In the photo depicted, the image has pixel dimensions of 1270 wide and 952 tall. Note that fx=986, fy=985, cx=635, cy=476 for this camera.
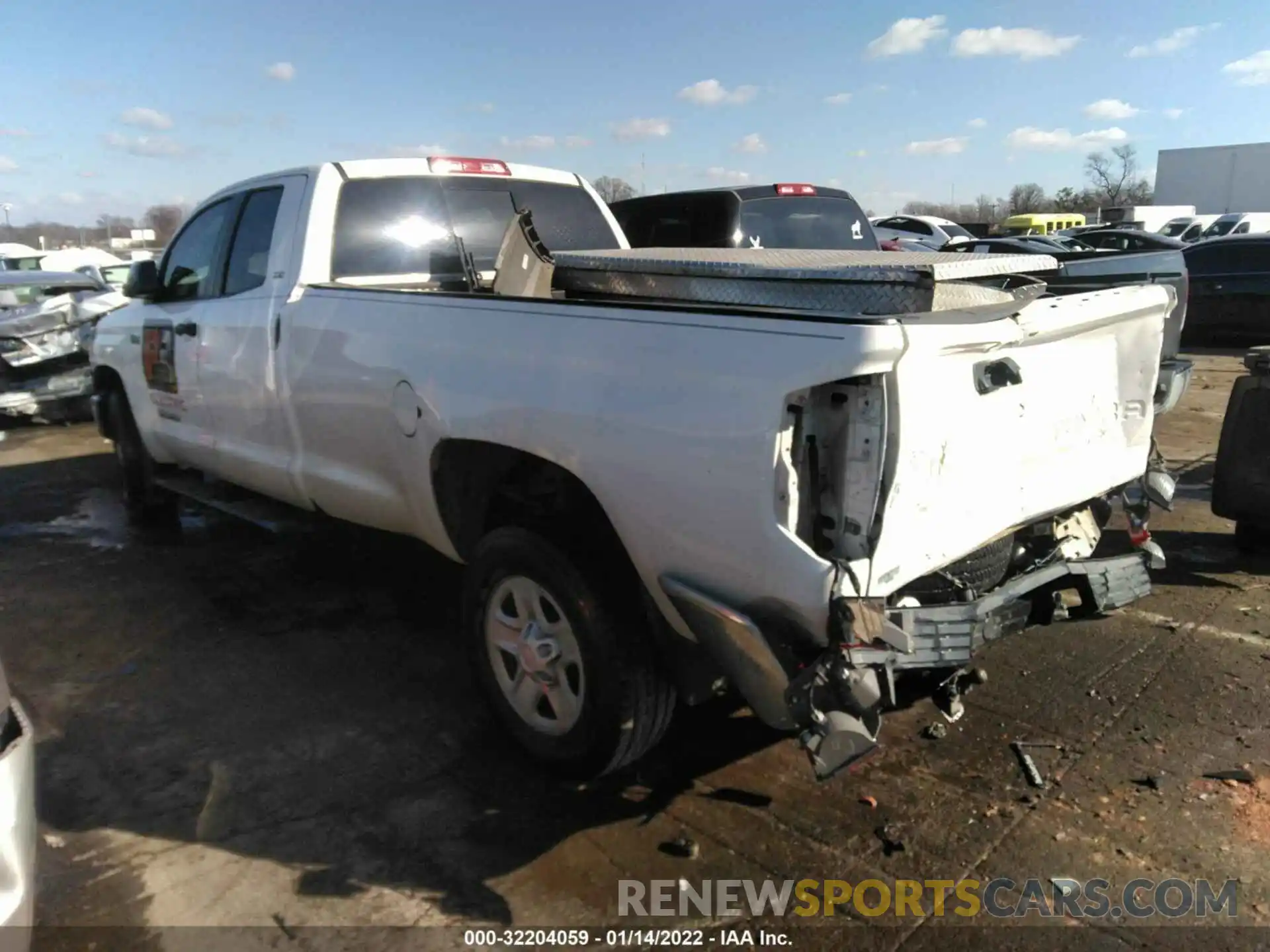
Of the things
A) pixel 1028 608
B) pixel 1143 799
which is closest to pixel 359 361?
pixel 1028 608

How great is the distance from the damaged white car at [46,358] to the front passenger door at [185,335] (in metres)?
4.90

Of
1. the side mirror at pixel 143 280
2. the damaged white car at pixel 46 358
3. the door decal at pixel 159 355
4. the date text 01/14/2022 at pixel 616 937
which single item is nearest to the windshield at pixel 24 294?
the damaged white car at pixel 46 358

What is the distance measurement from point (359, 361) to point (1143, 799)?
3150 millimetres

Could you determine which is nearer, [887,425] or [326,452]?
[887,425]

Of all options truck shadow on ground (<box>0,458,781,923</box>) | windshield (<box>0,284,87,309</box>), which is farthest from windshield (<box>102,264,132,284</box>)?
truck shadow on ground (<box>0,458,781,923</box>)

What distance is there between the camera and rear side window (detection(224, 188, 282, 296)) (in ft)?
15.6

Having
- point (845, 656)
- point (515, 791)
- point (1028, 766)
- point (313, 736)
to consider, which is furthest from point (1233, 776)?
point (313, 736)

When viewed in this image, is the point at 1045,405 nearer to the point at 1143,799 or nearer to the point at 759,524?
the point at 759,524

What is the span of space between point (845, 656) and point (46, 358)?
35.4 ft

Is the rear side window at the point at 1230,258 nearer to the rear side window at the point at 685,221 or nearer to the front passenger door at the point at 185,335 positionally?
the rear side window at the point at 685,221

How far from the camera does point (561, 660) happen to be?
3.19 metres

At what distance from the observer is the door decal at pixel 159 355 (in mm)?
5570

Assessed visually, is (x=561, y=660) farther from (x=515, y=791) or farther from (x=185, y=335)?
(x=185, y=335)

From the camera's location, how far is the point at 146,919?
274 cm
